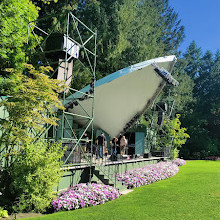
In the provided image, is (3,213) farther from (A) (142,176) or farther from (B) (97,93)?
(B) (97,93)

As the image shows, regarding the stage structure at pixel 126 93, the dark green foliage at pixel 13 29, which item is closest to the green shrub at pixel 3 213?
the dark green foliage at pixel 13 29

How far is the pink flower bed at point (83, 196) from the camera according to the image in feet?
25.4

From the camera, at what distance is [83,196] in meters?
8.27

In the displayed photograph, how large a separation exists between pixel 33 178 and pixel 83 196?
1.93 metres

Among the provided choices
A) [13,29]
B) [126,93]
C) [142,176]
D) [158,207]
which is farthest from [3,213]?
[126,93]

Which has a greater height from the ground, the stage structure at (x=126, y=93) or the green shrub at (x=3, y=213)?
the stage structure at (x=126, y=93)

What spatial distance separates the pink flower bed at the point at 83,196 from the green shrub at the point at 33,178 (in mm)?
527

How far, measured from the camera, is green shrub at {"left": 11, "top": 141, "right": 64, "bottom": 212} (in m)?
7.00

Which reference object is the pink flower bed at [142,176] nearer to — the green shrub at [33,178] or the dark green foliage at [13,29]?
the green shrub at [33,178]

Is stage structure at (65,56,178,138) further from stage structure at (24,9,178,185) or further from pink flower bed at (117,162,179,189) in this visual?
pink flower bed at (117,162,179,189)

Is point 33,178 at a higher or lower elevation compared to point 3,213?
higher

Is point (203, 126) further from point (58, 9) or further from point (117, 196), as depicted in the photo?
Answer: point (117, 196)

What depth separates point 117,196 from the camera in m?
9.26

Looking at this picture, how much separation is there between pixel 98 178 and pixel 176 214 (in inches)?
170
